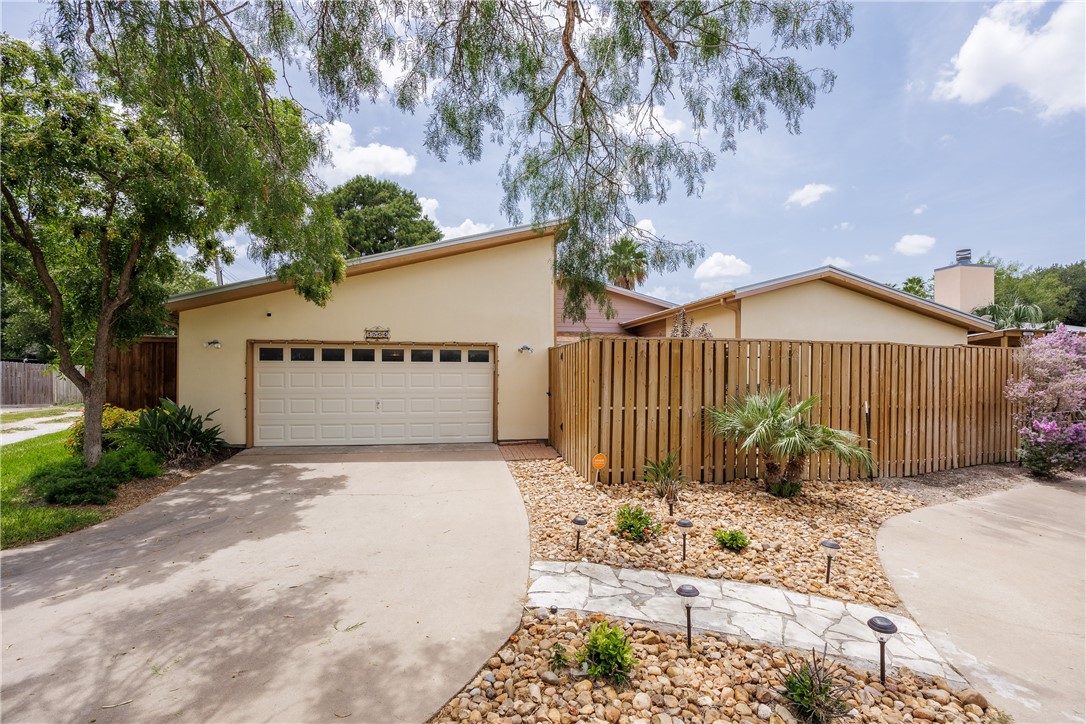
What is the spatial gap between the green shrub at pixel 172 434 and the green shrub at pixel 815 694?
8532 mm

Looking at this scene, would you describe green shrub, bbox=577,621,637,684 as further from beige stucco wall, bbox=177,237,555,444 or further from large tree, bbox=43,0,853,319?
beige stucco wall, bbox=177,237,555,444

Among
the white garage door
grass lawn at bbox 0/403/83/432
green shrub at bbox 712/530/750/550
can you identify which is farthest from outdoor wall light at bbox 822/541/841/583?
grass lawn at bbox 0/403/83/432

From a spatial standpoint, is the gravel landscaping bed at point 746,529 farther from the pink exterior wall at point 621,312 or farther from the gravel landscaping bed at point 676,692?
the pink exterior wall at point 621,312

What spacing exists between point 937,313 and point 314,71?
1334cm

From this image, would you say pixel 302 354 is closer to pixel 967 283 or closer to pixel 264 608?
pixel 264 608

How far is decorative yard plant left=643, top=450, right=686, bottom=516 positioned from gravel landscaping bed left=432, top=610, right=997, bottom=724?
245 centimetres

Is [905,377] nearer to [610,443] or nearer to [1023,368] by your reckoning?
[1023,368]

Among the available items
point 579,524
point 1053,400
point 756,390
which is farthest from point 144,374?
point 1053,400

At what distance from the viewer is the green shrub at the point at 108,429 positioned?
7.03m

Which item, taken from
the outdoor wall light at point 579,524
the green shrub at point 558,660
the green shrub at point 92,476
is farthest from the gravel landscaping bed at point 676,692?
the green shrub at point 92,476

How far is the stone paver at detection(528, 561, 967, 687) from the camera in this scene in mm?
2723

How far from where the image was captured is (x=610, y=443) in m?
5.92

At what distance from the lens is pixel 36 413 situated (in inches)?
546

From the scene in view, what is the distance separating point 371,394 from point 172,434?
312 centimetres
